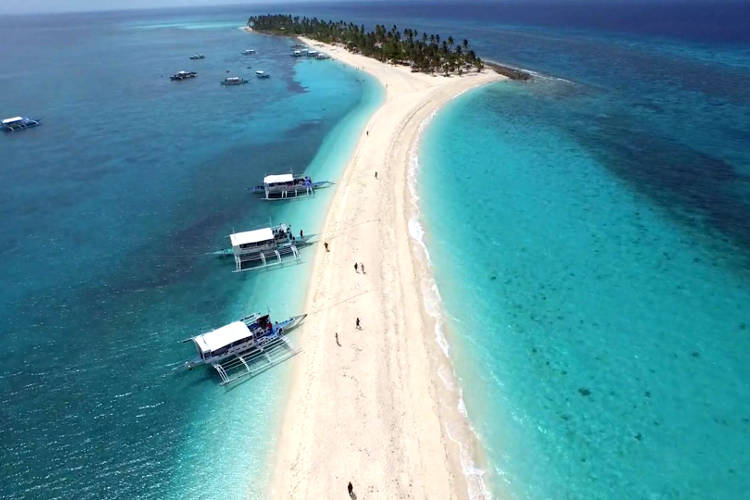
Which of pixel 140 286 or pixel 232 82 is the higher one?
pixel 232 82

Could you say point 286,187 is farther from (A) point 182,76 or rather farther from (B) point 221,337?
(A) point 182,76

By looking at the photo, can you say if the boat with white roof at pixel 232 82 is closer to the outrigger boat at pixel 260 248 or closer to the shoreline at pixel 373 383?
the shoreline at pixel 373 383

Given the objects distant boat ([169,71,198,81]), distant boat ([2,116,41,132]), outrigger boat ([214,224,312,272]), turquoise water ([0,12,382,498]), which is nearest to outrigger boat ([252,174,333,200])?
turquoise water ([0,12,382,498])

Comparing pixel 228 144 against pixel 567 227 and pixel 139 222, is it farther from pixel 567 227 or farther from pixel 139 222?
pixel 567 227

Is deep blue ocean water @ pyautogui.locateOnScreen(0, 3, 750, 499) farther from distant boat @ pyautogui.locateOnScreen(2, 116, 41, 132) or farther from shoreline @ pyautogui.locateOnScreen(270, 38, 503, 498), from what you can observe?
distant boat @ pyautogui.locateOnScreen(2, 116, 41, 132)

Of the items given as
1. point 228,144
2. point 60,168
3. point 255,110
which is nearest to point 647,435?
point 228,144

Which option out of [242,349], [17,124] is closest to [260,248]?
[242,349]
